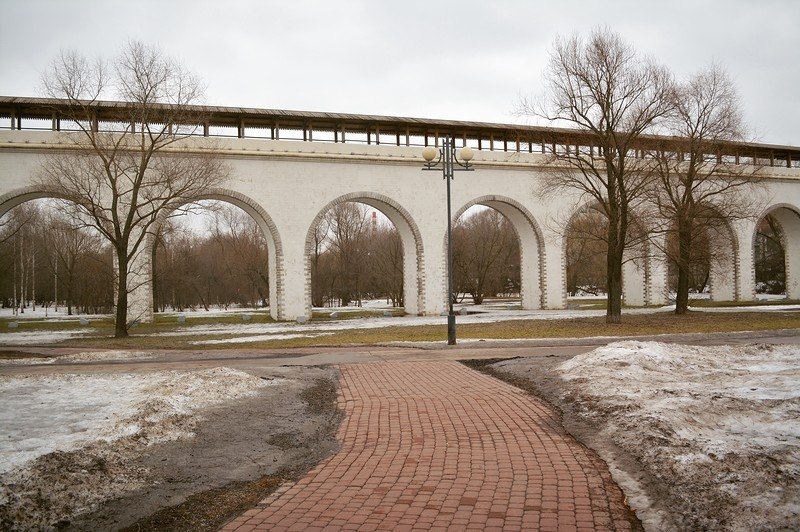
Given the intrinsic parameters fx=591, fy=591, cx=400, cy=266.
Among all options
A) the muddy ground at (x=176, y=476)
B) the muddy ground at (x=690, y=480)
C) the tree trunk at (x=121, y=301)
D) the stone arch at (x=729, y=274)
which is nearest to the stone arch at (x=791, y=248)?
the stone arch at (x=729, y=274)

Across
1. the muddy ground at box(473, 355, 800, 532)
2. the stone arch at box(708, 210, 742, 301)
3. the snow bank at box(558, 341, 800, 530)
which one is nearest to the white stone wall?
the stone arch at box(708, 210, 742, 301)

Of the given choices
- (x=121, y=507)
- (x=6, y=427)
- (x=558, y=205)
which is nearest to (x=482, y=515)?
(x=121, y=507)

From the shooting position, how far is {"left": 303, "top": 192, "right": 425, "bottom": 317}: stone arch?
29.9m

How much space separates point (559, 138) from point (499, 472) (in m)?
25.3

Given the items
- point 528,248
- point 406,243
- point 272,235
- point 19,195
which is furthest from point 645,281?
point 19,195

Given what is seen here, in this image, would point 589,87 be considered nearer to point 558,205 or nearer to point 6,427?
point 558,205

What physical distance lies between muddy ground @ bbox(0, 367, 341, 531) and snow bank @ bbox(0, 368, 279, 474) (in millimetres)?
270

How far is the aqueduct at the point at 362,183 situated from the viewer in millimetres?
27078

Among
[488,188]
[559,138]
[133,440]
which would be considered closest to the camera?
[133,440]

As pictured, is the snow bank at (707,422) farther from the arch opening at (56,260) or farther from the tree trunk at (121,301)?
the arch opening at (56,260)

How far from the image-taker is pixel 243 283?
57.5 meters

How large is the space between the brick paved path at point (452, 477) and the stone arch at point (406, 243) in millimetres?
22548

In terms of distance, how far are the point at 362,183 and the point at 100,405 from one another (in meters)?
24.2

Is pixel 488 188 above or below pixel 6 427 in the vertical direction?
above
